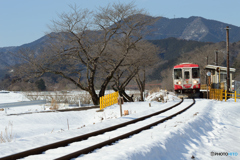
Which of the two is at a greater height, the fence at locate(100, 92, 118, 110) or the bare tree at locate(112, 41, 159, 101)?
the bare tree at locate(112, 41, 159, 101)

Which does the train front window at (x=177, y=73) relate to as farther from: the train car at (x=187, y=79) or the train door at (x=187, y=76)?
the train door at (x=187, y=76)

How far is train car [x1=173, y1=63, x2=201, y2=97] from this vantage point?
94.1ft

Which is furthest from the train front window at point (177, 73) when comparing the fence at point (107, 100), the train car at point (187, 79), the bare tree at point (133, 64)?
the fence at point (107, 100)

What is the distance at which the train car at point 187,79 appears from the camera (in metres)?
28.7

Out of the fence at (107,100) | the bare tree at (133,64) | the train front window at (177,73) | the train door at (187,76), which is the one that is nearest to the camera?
the fence at (107,100)

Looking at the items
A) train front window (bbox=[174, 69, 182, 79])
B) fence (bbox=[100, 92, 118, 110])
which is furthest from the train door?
fence (bbox=[100, 92, 118, 110])

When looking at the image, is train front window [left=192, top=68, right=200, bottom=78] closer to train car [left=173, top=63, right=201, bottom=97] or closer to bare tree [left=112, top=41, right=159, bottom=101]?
train car [left=173, top=63, right=201, bottom=97]

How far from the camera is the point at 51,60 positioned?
2317 cm

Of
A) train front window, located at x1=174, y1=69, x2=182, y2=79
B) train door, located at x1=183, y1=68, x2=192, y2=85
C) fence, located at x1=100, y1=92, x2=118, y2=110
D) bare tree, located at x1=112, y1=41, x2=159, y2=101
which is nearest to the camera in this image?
fence, located at x1=100, y1=92, x2=118, y2=110

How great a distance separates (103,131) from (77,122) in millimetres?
7504

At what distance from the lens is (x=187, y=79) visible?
94.1 feet

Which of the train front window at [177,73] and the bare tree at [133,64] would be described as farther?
the train front window at [177,73]

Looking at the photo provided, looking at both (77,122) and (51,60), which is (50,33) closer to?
(51,60)

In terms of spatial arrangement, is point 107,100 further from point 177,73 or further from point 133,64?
point 177,73
